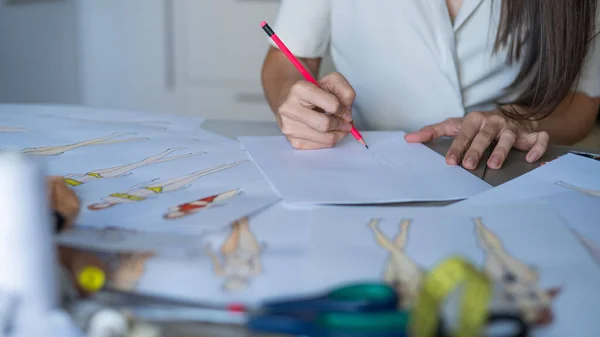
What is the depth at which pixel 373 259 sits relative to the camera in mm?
383

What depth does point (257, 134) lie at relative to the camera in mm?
791

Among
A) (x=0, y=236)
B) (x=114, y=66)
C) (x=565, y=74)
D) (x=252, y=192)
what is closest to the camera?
(x=0, y=236)

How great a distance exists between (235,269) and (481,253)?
16 centimetres

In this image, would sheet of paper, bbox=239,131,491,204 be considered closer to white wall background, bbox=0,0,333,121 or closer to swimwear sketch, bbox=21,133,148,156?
swimwear sketch, bbox=21,133,148,156

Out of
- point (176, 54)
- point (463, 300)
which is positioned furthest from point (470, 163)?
point (176, 54)

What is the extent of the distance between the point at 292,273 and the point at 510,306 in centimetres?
13

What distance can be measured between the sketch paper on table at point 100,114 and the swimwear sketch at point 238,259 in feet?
1.26

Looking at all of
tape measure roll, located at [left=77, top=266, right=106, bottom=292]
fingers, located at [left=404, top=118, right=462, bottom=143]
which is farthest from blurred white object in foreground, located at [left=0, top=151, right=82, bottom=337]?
fingers, located at [left=404, top=118, right=462, bottom=143]

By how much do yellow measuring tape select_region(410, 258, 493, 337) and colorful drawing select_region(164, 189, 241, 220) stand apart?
0.70ft

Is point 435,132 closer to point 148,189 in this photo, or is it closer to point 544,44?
point 544,44

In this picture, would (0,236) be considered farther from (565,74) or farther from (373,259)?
(565,74)

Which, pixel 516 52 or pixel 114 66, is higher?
pixel 516 52

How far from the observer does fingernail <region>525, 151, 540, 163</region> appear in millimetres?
691

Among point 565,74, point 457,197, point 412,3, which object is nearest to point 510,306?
point 457,197
